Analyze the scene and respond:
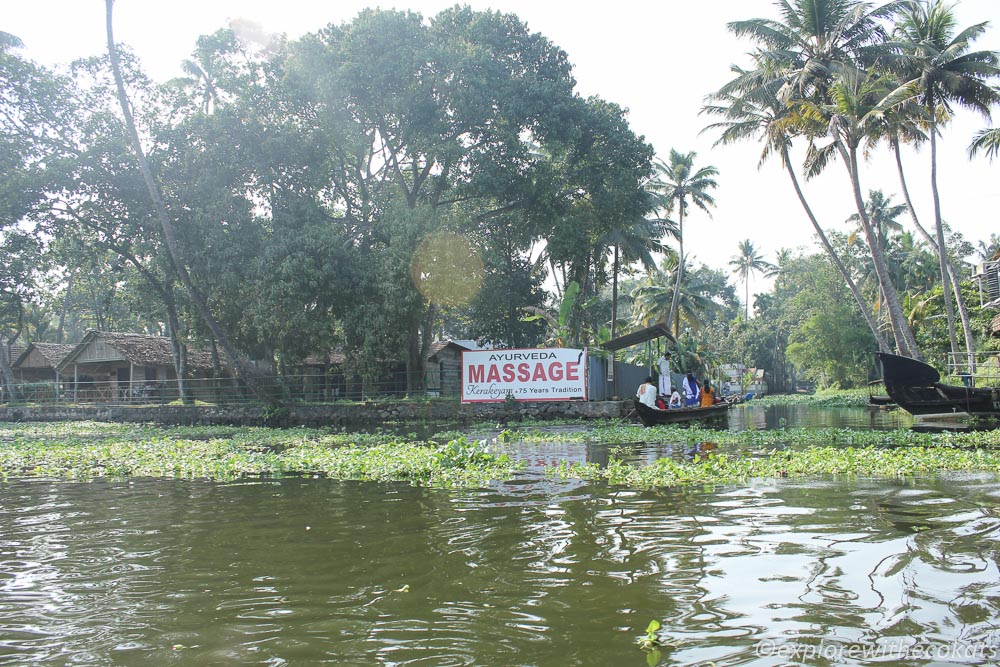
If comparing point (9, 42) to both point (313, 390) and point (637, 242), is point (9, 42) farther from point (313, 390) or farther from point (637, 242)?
point (637, 242)

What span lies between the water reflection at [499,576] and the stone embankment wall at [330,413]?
17482 millimetres

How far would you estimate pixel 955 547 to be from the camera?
546cm

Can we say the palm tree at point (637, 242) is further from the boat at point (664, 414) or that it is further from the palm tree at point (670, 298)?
the boat at point (664, 414)

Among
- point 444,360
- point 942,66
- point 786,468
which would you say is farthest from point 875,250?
point 444,360

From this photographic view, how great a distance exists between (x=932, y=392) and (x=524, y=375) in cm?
1318

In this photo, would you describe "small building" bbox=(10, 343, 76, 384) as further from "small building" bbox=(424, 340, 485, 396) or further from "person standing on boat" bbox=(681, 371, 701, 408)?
"person standing on boat" bbox=(681, 371, 701, 408)

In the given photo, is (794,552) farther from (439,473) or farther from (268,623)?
(439,473)

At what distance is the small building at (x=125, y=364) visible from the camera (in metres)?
39.2

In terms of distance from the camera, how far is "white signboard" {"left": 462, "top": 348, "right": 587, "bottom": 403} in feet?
85.8

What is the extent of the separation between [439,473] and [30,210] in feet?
89.1

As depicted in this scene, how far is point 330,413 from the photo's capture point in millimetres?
28312

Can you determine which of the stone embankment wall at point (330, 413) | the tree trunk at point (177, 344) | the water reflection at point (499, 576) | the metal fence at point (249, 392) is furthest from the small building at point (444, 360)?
the water reflection at point (499, 576)

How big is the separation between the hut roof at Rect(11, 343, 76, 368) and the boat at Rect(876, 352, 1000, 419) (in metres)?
43.9

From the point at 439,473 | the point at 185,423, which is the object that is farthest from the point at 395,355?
the point at 439,473
